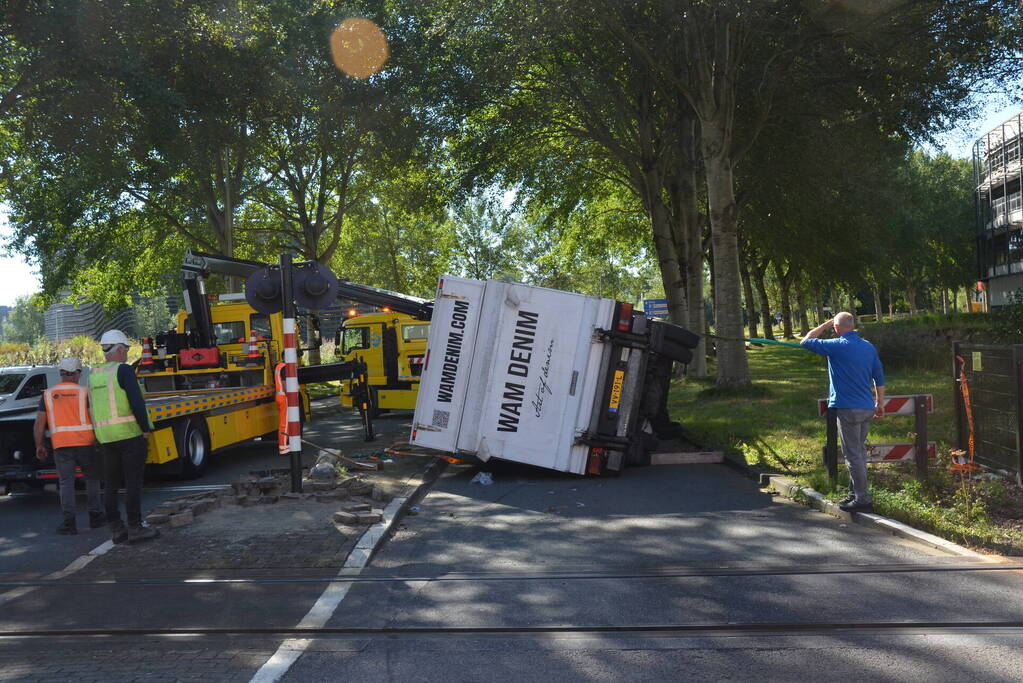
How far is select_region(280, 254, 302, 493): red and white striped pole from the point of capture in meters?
9.44

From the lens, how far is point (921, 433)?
28.8ft

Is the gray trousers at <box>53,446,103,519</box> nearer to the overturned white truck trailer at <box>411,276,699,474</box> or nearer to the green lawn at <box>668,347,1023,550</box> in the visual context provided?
the overturned white truck trailer at <box>411,276,699,474</box>

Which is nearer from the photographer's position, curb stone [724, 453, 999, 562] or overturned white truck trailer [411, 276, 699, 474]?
curb stone [724, 453, 999, 562]

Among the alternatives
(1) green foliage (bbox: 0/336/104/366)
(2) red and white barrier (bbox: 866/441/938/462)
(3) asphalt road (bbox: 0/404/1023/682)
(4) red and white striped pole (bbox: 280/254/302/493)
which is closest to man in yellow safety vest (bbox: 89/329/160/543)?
(3) asphalt road (bbox: 0/404/1023/682)

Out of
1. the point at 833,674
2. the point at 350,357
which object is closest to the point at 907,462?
the point at 833,674

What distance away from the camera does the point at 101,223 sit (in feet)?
85.1

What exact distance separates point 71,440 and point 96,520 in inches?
32.8

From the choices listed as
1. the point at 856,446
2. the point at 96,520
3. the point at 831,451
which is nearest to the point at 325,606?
the point at 96,520

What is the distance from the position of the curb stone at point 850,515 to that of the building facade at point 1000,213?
39051 millimetres

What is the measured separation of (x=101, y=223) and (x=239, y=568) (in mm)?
21886

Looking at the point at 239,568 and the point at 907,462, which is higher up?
the point at 907,462

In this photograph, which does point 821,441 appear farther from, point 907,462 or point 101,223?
point 101,223

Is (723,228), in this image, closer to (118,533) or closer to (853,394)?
(853,394)

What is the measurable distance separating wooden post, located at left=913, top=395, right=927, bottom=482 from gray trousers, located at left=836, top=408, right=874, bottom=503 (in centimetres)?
93
